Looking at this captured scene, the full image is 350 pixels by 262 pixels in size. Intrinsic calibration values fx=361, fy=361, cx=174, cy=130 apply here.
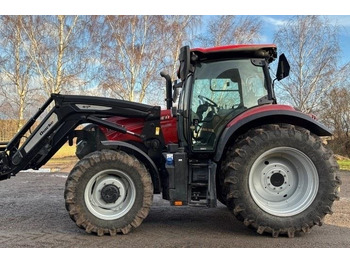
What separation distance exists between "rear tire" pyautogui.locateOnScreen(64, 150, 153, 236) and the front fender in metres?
1.07

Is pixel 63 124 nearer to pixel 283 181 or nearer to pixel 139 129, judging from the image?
pixel 139 129

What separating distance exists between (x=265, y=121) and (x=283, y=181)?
0.81 meters

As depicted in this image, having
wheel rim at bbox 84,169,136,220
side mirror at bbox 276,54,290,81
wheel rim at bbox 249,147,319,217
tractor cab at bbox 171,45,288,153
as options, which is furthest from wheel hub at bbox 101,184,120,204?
side mirror at bbox 276,54,290,81

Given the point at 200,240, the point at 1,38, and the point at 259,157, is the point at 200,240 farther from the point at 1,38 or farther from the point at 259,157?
the point at 1,38

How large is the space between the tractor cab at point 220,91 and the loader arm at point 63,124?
0.59 metres

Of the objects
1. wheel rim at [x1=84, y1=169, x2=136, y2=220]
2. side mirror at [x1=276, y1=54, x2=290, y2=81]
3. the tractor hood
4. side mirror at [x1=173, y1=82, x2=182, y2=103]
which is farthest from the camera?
side mirror at [x1=173, y1=82, x2=182, y2=103]

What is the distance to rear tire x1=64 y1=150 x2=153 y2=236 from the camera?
176 inches

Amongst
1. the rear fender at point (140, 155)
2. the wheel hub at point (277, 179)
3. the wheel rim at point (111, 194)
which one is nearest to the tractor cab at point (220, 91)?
the rear fender at point (140, 155)

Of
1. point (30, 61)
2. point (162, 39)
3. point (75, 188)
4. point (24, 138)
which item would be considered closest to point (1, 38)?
point (30, 61)

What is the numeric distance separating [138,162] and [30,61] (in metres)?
15.8

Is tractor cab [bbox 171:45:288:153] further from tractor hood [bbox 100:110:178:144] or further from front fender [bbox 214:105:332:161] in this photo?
→ tractor hood [bbox 100:110:178:144]

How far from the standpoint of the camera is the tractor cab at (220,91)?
15.8ft

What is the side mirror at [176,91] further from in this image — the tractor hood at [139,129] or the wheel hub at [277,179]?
the wheel hub at [277,179]

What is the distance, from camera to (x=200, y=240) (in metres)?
4.31
